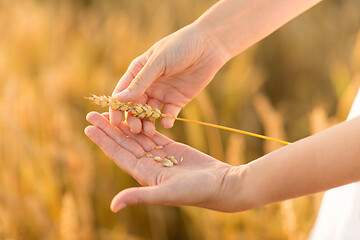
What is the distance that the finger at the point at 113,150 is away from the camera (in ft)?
3.28

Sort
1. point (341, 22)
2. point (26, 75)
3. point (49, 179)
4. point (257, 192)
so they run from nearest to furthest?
1. point (257, 192)
2. point (49, 179)
3. point (26, 75)
4. point (341, 22)

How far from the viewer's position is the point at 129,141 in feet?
3.53

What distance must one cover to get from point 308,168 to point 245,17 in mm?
519

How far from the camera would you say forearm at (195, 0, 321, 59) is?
1210 mm

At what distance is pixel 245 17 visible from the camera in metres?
1.22

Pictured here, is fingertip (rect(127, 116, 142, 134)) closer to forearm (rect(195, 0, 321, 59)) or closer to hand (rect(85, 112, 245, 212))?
hand (rect(85, 112, 245, 212))

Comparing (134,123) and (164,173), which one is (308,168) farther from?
(134,123)

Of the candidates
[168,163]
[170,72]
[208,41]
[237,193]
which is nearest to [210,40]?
[208,41]

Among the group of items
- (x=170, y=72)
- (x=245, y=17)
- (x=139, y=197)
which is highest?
(x=245, y=17)

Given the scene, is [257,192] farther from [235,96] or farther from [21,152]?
[235,96]

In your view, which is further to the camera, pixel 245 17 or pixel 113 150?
pixel 245 17

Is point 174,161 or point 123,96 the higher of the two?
point 123,96

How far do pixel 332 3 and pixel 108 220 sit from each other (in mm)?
1872

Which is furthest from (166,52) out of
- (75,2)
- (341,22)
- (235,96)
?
(75,2)
